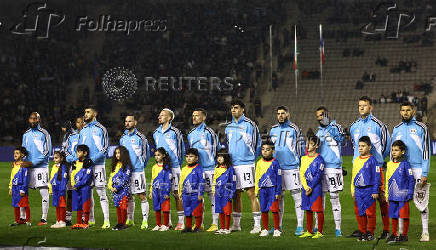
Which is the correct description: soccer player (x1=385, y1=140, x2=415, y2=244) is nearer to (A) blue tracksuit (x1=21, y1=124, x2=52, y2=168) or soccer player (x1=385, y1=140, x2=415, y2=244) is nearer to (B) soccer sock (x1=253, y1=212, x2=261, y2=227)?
(B) soccer sock (x1=253, y1=212, x2=261, y2=227)

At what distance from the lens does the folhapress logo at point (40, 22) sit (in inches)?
1593

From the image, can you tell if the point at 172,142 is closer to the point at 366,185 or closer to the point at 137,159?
the point at 137,159

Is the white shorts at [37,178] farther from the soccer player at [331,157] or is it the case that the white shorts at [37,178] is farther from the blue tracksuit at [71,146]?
the soccer player at [331,157]

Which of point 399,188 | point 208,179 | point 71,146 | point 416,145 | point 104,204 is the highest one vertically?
point 71,146

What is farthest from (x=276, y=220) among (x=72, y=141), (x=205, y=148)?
(x=72, y=141)

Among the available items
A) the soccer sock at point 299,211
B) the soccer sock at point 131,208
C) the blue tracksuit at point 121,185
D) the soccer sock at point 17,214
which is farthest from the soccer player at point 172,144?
the soccer sock at point 17,214

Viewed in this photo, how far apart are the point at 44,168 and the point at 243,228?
3.78 m

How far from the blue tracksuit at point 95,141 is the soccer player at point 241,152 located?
2.25 meters

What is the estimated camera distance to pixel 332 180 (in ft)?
41.4

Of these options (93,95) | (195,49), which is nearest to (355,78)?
(195,49)

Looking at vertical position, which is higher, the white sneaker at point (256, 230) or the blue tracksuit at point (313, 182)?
the blue tracksuit at point (313, 182)

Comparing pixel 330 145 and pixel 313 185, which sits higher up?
pixel 330 145

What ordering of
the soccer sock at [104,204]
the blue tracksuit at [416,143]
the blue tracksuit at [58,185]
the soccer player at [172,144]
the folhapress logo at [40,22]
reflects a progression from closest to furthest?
1. the blue tracksuit at [416,143]
2. the soccer player at [172,144]
3. the soccer sock at [104,204]
4. the blue tracksuit at [58,185]
5. the folhapress logo at [40,22]

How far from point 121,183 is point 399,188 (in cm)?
464
